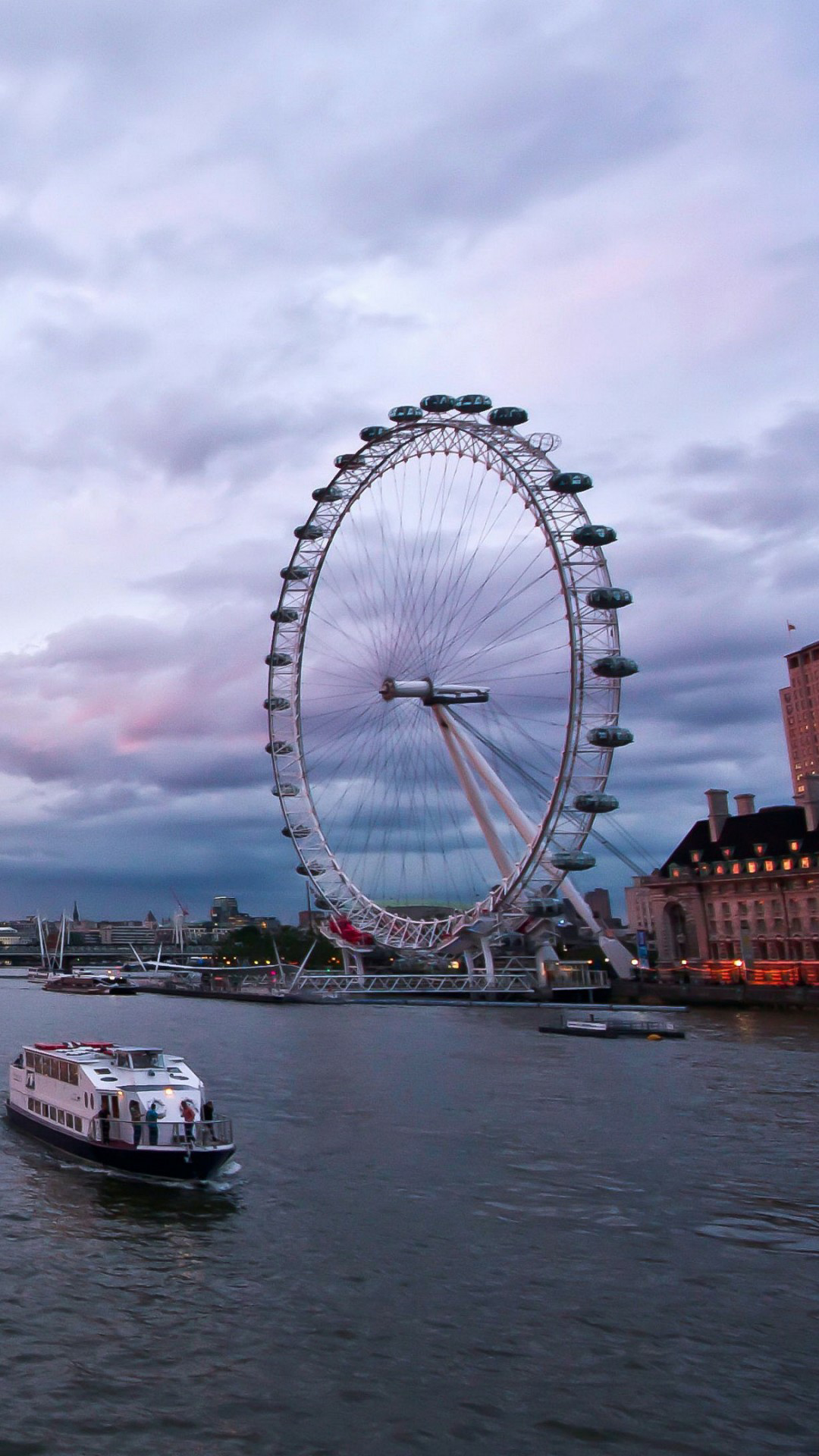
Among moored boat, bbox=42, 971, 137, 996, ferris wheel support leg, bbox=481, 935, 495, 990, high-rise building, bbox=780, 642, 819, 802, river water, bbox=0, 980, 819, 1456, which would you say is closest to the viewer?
river water, bbox=0, 980, 819, 1456

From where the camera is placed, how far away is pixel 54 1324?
1706 centimetres

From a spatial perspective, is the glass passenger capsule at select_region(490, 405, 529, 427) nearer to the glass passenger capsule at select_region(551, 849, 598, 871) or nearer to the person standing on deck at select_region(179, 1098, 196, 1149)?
the glass passenger capsule at select_region(551, 849, 598, 871)

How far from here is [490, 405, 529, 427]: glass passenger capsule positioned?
7306 centimetres

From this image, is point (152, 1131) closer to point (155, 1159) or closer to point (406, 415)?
point (155, 1159)

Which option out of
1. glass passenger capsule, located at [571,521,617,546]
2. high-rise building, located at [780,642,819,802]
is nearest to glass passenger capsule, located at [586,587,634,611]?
glass passenger capsule, located at [571,521,617,546]

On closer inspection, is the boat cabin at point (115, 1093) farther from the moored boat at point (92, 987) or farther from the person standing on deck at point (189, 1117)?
the moored boat at point (92, 987)

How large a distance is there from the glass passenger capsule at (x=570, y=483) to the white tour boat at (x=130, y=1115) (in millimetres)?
46997

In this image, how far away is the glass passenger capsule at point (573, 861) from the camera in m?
71.5

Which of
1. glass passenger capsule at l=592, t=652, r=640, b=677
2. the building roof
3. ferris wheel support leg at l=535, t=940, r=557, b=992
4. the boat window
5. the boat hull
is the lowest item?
the boat hull

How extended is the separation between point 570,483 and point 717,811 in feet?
110

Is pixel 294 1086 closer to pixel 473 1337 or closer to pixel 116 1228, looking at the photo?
pixel 116 1228

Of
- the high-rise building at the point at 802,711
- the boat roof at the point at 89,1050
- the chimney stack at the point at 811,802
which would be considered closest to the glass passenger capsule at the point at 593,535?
the chimney stack at the point at 811,802

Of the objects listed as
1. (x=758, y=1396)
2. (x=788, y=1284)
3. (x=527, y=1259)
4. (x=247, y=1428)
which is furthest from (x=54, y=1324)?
(x=788, y=1284)

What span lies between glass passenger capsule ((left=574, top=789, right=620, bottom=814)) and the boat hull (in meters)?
44.4
